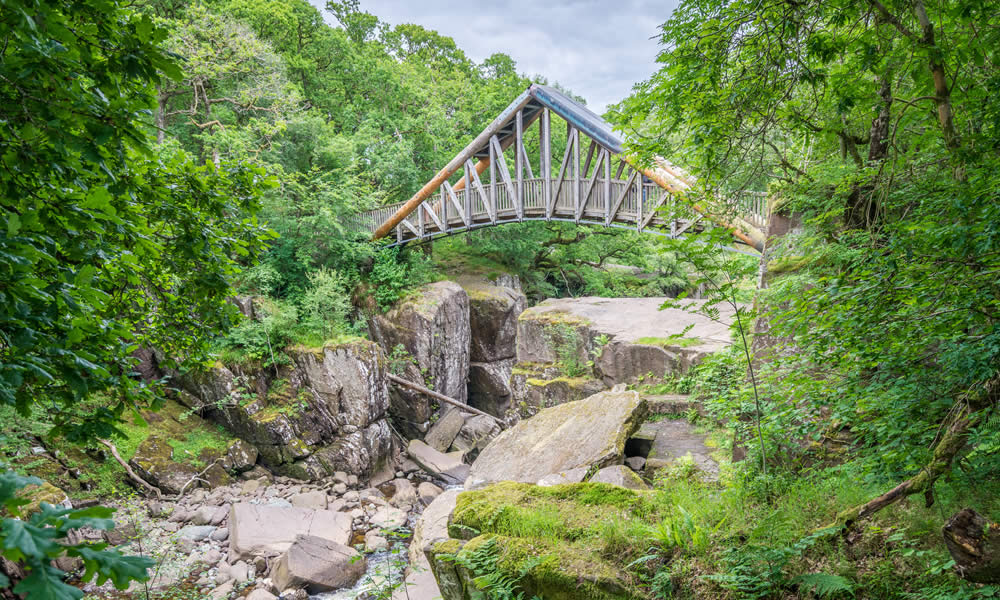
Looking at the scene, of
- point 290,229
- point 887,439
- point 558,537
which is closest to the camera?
point 887,439

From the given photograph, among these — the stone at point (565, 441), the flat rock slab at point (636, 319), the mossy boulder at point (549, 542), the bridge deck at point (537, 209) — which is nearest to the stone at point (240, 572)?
the stone at point (565, 441)

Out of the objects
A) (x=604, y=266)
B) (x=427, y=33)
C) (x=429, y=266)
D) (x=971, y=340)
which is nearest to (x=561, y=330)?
(x=971, y=340)

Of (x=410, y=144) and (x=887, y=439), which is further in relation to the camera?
(x=410, y=144)

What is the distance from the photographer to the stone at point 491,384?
1616 centimetres

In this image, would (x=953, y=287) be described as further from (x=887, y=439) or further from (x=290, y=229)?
(x=290, y=229)

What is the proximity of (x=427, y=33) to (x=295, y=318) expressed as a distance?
23.7 meters

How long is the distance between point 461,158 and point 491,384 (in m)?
7.40

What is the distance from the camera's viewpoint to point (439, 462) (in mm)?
12609

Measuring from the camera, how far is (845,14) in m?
2.20

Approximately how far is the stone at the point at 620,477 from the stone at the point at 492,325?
37.5 feet

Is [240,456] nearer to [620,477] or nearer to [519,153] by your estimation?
[620,477]

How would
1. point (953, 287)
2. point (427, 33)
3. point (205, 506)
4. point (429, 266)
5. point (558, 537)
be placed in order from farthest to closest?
→ point (427, 33) < point (429, 266) < point (205, 506) < point (558, 537) < point (953, 287)

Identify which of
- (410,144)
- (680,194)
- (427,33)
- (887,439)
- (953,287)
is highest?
(427,33)

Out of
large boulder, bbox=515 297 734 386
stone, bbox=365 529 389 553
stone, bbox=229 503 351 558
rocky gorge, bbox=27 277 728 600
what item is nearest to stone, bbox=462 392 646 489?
rocky gorge, bbox=27 277 728 600
